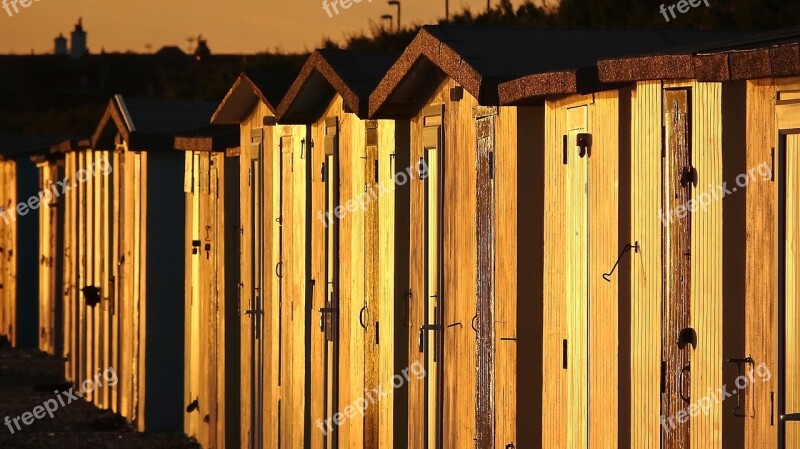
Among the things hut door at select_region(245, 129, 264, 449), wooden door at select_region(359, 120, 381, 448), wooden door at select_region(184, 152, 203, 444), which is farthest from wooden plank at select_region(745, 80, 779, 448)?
wooden door at select_region(184, 152, 203, 444)

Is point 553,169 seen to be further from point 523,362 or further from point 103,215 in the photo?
point 103,215

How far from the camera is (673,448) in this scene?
20.5 ft

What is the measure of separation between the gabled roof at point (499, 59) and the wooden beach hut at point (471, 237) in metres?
0.01

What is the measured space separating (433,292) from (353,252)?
1.71 m

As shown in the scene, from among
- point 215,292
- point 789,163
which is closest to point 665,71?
point 789,163

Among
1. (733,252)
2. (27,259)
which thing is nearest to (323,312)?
(733,252)

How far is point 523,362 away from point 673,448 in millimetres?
1842

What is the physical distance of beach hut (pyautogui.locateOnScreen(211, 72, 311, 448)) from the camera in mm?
12664

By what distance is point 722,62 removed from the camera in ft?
18.3

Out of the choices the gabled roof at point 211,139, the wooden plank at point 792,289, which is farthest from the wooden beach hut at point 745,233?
Answer: the gabled roof at point 211,139

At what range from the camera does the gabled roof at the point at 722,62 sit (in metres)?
5.23

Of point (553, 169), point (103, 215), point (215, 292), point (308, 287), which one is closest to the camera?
point (553, 169)

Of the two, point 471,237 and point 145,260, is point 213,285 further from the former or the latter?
point 471,237

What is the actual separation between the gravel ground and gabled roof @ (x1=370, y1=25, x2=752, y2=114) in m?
8.33
